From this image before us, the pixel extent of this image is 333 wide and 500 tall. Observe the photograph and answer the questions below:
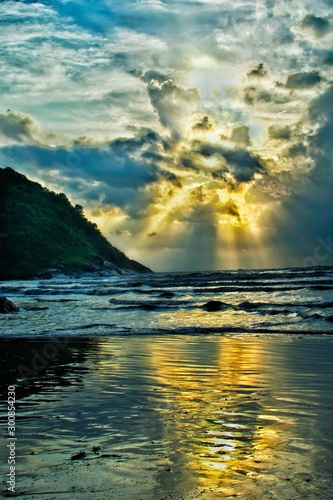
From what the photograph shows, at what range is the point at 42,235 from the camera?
122 meters

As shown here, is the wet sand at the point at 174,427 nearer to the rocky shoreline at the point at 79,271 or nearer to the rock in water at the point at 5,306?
the rock in water at the point at 5,306

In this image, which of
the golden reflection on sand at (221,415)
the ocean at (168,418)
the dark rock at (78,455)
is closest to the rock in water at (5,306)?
the ocean at (168,418)

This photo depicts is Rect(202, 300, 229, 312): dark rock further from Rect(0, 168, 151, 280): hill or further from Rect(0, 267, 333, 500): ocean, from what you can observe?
Rect(0, 168, 151, 280): hill

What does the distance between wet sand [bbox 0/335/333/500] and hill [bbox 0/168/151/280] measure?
95.2m

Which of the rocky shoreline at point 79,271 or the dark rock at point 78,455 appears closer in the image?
the dark rock at point 78,455

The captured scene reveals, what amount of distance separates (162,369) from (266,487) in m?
6.60

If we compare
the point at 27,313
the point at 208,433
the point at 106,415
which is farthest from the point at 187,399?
the point at 27,313

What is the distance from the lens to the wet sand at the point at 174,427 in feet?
14.1

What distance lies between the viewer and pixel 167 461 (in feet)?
15.9

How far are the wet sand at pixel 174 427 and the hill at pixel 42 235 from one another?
95151mm

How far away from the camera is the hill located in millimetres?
108000

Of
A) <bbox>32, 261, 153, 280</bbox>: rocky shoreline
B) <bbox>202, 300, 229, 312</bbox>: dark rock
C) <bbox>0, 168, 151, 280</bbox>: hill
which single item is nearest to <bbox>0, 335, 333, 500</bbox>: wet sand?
<bbox>202, 300, 229, 312</bbox>: dark rock

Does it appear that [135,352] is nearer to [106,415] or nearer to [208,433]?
[106,415]

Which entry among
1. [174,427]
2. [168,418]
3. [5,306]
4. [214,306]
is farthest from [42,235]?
[174,427]
